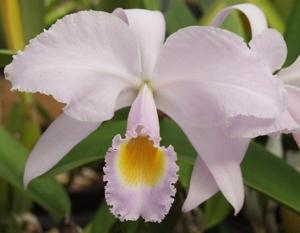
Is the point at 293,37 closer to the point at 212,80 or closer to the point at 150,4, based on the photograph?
the point at 150,4

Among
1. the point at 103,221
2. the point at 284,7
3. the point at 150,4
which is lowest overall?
the point at 103,221

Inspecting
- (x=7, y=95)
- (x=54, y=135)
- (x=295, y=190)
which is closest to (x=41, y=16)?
(x=54, y=135)

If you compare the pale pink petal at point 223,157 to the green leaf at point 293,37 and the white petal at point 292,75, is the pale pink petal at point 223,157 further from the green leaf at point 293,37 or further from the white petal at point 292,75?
the green leaf at point 293,37

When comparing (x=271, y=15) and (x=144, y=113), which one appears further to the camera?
(x=271, y=15)

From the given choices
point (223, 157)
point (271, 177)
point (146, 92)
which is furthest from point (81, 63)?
point (271, 177)

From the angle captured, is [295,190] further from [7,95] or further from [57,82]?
[7,95]

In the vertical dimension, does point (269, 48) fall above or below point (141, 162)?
above
